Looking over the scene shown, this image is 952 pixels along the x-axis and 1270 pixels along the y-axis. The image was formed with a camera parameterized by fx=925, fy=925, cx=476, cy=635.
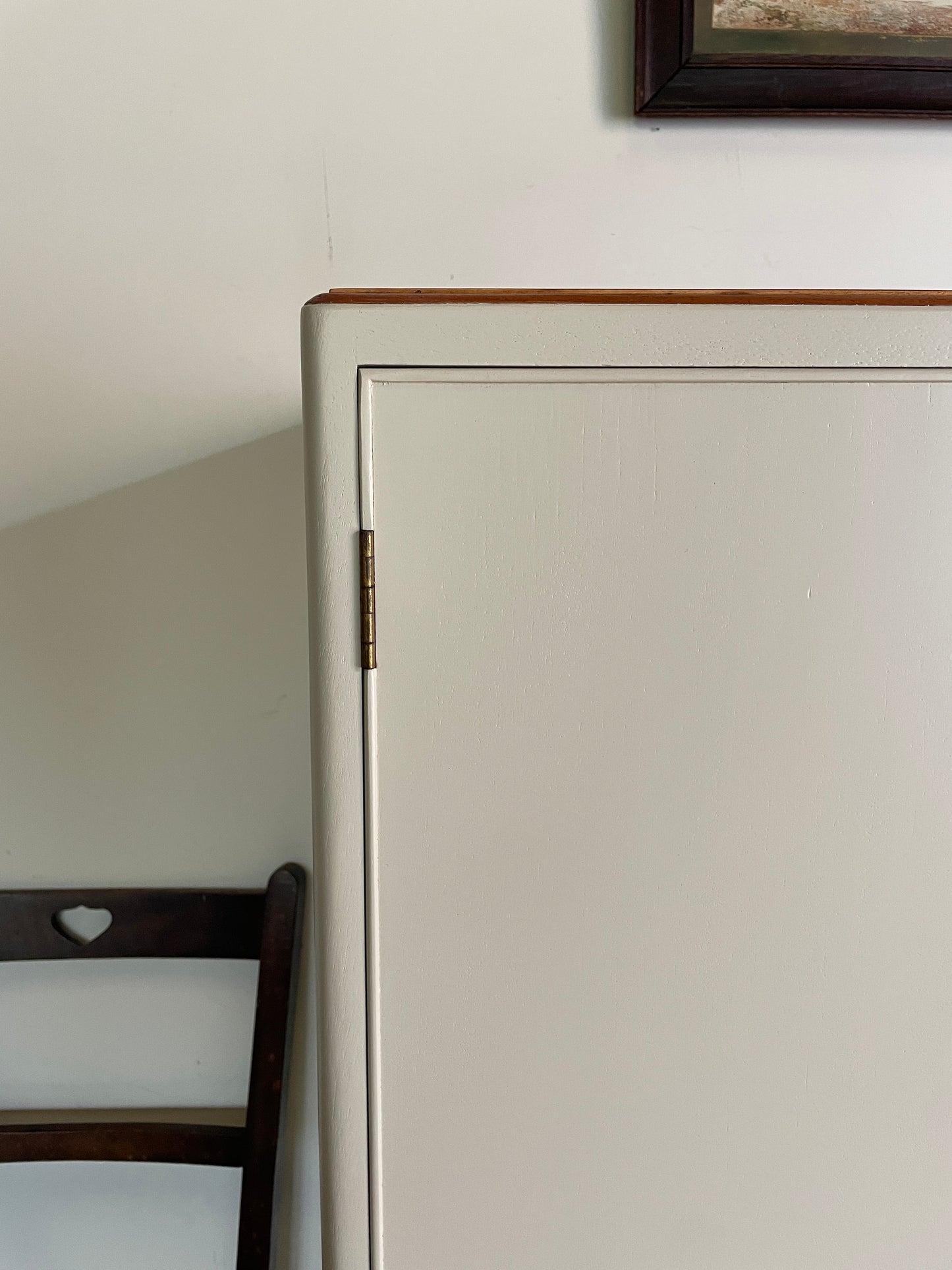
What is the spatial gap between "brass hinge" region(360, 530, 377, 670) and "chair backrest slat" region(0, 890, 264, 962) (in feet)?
1.52

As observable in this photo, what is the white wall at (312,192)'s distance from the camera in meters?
0.86

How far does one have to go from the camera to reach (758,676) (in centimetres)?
51

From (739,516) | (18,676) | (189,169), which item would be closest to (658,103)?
(189,169)

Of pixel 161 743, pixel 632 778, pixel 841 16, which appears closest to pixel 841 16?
pixel 841 16

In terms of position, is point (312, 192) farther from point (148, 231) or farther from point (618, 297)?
point (618, 297)

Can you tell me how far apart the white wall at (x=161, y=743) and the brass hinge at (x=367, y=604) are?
41 centimetres

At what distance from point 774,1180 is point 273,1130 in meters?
0.49

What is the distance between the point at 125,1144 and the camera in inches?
31.9

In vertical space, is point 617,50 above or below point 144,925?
above

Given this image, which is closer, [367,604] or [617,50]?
[367,604]

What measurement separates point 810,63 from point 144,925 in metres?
1.01

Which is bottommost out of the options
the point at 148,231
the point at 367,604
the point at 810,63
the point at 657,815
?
the point at 657,815

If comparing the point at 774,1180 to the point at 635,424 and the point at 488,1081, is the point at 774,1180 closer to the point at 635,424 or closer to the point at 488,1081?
the point at 488,1081

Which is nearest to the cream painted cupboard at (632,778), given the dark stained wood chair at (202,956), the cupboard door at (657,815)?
the cupboard door at (657,815)
